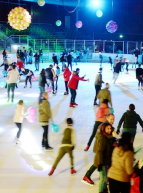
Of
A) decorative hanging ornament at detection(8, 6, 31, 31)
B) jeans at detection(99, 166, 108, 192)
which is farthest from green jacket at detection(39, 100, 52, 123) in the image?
decorative hanging ornament at detection(8, 6, 31, 31)

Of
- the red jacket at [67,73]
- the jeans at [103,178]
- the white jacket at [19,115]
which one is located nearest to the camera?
the jeans at [103,178]

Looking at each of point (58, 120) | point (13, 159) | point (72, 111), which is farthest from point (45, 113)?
point (72, 111)

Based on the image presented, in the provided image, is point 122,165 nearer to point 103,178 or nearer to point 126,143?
point 126,143

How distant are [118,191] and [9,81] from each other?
29.4 feet

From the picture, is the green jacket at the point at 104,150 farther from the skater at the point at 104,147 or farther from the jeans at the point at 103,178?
the jeans at the point at 103,178

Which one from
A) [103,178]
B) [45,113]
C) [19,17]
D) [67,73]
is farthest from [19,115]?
[19,17]

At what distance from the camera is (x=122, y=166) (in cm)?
399

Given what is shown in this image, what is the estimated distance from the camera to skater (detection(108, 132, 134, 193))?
155 inches

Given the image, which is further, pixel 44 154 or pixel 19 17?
pixel 19 17

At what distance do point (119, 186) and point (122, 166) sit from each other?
258mm

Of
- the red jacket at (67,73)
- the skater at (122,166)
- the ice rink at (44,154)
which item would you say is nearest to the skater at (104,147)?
the skater at (122,166)

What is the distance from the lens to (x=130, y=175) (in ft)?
13.1

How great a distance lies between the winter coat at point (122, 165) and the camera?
3932 mm

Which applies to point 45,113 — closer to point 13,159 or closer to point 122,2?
point 13,159
